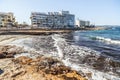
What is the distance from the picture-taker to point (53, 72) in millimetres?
13125

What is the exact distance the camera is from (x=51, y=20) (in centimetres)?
12719

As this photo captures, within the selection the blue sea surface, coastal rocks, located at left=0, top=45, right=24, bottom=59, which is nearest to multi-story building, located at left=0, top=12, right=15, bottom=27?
the blue sea surface

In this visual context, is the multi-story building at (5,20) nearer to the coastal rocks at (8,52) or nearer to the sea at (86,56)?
the sea at (86,56)

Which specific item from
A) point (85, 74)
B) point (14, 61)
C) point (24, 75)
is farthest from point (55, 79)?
point (14, 61)

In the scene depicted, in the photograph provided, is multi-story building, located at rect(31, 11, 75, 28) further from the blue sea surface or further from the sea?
the sea

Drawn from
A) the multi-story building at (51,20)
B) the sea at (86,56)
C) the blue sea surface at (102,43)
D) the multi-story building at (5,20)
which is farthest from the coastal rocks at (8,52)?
the multi-story building at (51,20)

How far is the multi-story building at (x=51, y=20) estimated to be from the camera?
399 ft

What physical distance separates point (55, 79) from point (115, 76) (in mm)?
4722

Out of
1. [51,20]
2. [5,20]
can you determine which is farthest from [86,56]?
[51,20]

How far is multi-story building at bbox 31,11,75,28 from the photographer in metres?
122

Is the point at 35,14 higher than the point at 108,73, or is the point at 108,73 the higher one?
the point at 35,14

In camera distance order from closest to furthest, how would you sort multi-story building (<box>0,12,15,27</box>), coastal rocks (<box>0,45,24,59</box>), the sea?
the sea
coastal rocks (<box>0,45,24,59</box>)
multi-story building (<box>0,12,15,27</box>)

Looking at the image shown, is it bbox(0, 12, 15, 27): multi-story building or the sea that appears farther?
bbox(0, 12, 15, 27): multi-story building

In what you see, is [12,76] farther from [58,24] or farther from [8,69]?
[58,24]
